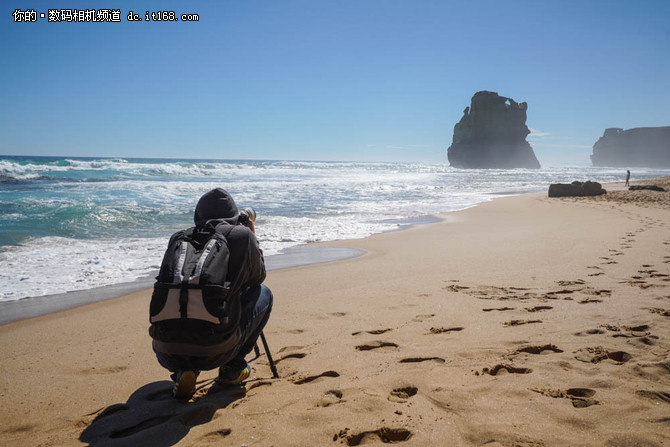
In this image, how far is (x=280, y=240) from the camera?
362 inches

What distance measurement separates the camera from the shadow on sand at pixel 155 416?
2.11 m

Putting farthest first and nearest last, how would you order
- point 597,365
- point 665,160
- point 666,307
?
point 665,160, point 666,307, point 597,365

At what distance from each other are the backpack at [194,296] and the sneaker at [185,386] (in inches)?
11.6

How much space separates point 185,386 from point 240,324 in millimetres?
485

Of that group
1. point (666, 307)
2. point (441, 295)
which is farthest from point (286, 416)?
point (666, 307)

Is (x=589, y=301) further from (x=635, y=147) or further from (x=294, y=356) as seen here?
(x=635, y=147)

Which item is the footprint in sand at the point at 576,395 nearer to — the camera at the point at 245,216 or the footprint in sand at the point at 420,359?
the footprint in sand at the point at 420,359

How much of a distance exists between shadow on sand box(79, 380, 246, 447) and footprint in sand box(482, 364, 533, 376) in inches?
64.5

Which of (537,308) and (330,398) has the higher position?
(537,308)

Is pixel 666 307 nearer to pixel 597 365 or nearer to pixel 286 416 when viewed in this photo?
pixel 597 365

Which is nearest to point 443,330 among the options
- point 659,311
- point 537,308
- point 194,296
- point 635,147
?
point 537,308

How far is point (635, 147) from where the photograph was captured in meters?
151

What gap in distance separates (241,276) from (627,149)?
19281cm

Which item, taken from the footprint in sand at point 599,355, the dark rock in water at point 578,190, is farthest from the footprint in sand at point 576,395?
the dark rock in water at point 578,190
